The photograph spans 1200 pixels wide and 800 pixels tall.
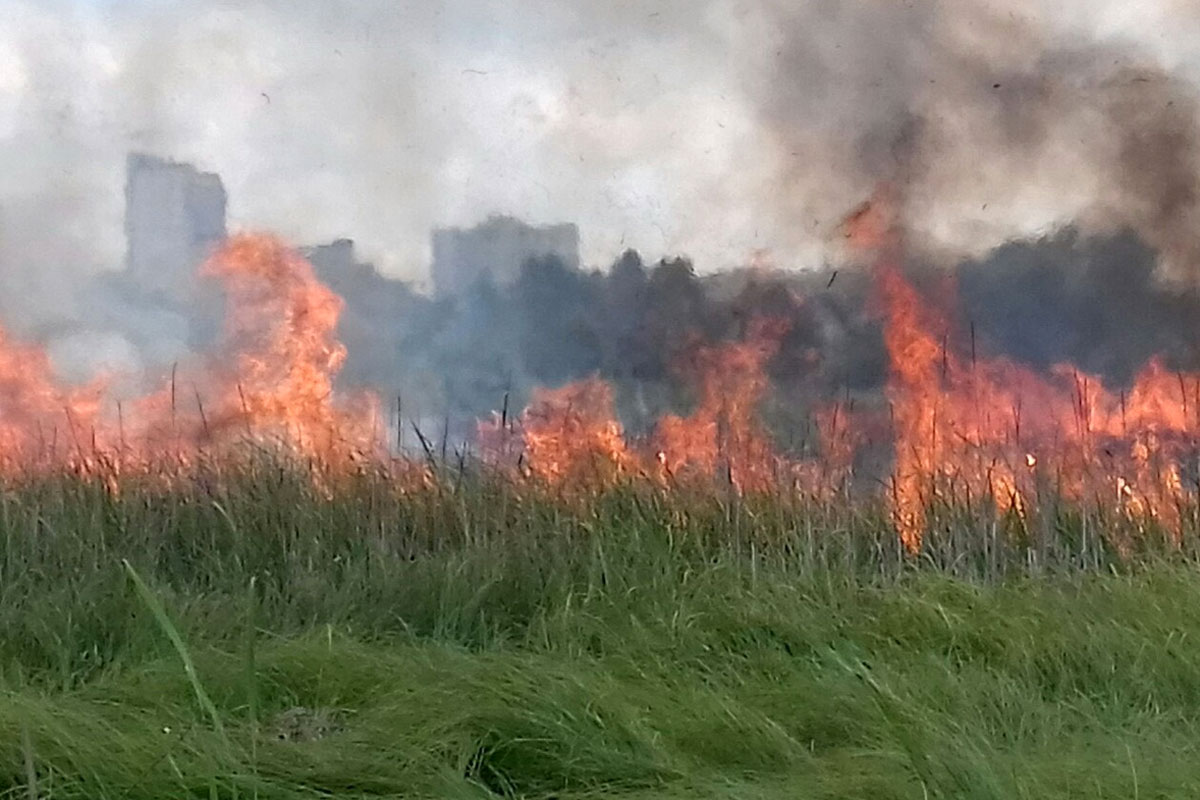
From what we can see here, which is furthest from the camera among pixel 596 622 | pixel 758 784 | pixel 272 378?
pixel 272 378

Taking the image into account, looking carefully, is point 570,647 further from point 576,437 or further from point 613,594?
point 576,437

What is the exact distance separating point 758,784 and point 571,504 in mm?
1880

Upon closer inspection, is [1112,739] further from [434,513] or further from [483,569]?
[434,513]

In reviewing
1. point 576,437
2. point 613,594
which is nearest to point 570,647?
point 613,594

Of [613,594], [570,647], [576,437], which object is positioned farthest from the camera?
[576,437]

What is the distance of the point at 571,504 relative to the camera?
3809 millimetres

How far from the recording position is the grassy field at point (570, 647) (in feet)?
6.58

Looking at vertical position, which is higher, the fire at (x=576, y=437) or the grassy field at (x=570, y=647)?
the fire at (x=576, y=437)

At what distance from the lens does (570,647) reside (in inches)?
111

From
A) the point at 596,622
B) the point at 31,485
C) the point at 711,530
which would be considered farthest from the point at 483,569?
the point at 31,485

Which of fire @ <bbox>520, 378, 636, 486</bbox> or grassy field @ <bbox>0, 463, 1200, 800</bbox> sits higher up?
fire @ <bbox>520, 378, 636, 486</bbox>

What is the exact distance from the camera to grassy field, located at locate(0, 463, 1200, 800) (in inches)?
79.0

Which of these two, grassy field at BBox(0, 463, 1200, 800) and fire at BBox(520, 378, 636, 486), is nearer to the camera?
grassy field at BBox(0, 463, 1200, 800)

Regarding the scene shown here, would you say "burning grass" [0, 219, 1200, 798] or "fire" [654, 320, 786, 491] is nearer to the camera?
"burning grass" [0, 219, 1200, 798]
